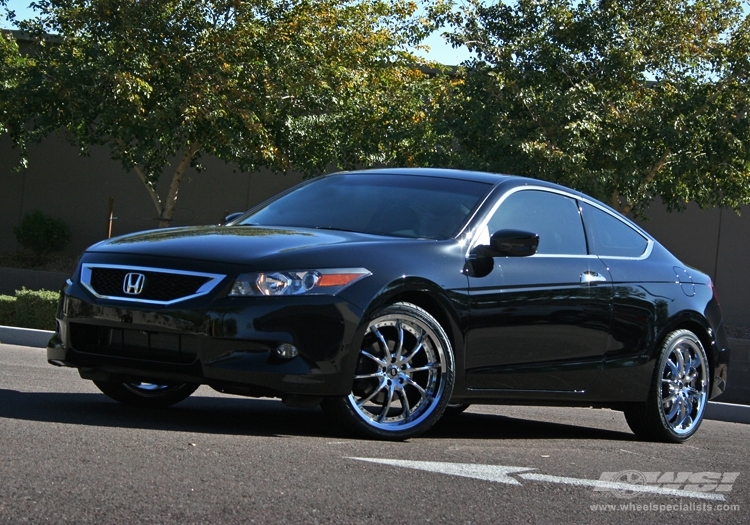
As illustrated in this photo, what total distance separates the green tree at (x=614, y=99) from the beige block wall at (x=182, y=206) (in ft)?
9.80

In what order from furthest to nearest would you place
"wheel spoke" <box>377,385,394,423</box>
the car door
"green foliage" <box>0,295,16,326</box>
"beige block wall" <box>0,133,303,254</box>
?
"beige block wall" <box>0,133,303,254</box> < "green foliage" <box>0,295,16,326</box> < the car door < "wheel spoke" <box>377,385,394,423</box>

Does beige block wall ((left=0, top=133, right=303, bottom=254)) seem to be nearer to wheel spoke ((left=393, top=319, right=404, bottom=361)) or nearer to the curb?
the curb

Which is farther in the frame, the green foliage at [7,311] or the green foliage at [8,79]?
the green foliage at [8,79]

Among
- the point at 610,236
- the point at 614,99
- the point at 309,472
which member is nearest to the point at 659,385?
the point at 610,236

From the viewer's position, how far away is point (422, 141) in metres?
20.7

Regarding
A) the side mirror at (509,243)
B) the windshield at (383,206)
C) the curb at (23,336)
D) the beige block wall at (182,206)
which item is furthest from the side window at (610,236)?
the beige block wall at (182,206)

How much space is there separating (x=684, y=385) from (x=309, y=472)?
3899 millimetres

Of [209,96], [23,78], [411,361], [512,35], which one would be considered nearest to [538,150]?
[512,35]

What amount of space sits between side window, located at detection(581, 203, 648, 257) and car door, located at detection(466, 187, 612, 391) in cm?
10

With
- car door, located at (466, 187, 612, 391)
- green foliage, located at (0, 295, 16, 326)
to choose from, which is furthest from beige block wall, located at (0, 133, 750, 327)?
car door, located at (466, 187, 612, 391)

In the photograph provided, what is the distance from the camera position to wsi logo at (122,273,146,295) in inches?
229

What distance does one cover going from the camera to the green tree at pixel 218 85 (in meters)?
19.9

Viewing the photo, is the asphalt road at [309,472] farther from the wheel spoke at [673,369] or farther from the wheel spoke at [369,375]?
the wheel spoke at [673,369]

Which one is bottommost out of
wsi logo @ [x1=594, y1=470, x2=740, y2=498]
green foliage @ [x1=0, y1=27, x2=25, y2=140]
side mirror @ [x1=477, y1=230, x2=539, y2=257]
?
wsi logo @ [x1=594, y1=470, x2=740, y2=498]
